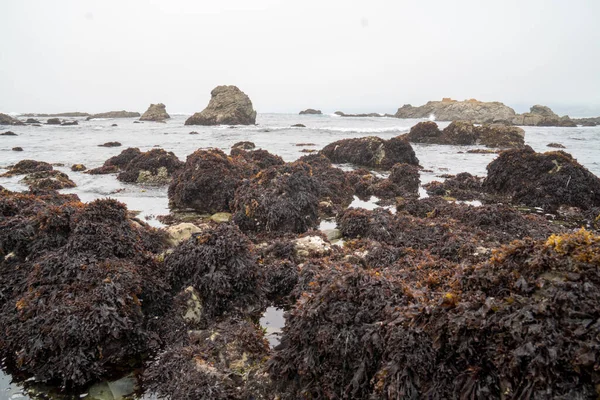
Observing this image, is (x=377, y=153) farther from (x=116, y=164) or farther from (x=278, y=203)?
(x=116, y=164)

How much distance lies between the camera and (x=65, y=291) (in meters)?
3.40

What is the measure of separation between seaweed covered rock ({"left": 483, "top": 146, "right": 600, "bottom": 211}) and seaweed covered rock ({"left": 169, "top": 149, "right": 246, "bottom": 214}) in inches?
287

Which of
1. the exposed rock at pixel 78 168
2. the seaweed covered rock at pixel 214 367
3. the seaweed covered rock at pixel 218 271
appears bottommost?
the seaweed covered rock at pixel 214 367

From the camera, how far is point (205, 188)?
8.40 meters

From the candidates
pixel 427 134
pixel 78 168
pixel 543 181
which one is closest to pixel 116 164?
pixel 78 168

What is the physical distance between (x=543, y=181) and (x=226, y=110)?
163ft

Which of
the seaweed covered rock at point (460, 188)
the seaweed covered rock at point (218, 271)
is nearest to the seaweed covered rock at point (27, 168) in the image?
the seaweed covered rock at point (218, 271)

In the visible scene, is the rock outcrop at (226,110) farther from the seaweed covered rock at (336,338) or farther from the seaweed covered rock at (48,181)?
the seaweed covered rock at (336,338)

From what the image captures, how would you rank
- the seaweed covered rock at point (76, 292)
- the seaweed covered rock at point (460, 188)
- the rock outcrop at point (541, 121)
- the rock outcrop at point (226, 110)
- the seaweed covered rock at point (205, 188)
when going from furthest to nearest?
the rock outcrop at point (541, 121) → the rock outcrop at point (226, 110) → the seaweed covered rock at point (460, 188) → the seaweed covered rock at point (205, 188) → the seaweed covered rock at point (76, 292)

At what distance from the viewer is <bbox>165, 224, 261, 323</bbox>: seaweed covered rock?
389cm

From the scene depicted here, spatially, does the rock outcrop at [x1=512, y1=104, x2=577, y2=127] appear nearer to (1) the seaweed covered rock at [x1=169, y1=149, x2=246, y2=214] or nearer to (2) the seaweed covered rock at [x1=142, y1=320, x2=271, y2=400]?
(1) the seaweed covered rock at [x1=169, y1=149, x2=246, y2=214]

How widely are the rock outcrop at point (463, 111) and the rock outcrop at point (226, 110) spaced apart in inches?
1617

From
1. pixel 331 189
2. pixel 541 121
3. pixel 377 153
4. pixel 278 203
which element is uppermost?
pixel 541 121

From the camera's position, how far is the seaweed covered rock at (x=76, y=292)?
296 cm
